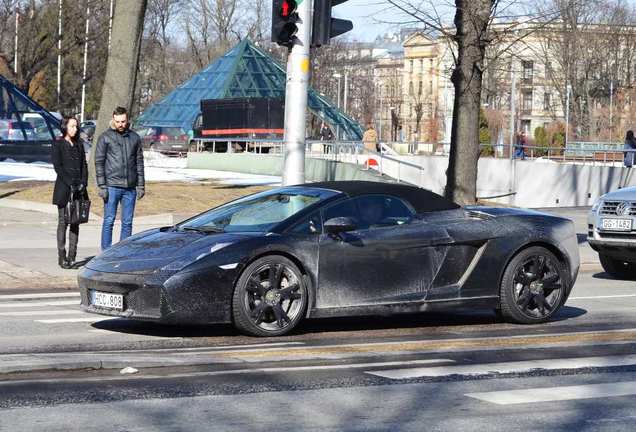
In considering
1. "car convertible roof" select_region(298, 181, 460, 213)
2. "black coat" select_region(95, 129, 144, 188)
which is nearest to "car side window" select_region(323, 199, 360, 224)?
"car convertible roof" select_region(298, 181, 460, 213)

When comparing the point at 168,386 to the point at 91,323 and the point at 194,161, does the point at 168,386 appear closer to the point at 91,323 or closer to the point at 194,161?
the point at 91,323

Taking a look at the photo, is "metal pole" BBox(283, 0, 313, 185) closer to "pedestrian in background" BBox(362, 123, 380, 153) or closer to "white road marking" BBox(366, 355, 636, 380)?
"white road marking" BBox(366, 355, 636, 380)

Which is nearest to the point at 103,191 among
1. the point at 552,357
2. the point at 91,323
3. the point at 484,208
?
the point at 91,323

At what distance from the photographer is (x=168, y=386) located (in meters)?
8.12

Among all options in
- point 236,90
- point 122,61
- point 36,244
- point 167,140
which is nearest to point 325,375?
point 36,244

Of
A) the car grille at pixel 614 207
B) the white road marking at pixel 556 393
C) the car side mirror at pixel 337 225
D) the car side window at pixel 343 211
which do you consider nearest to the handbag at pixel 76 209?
the car side window at pixel 343 211

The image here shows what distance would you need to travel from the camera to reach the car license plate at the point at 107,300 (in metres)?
10.4

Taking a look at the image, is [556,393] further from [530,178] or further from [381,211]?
[530,178]

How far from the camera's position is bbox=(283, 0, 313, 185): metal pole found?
15.7 m

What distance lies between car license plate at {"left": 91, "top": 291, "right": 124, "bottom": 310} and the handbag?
5490 mm

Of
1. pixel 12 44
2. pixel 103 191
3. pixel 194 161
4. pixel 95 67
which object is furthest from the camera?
pixel 95 67

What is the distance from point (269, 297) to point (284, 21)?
5770 mm

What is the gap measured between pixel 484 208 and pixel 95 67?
71.2 m

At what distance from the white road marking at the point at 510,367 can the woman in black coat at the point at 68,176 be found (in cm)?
801
